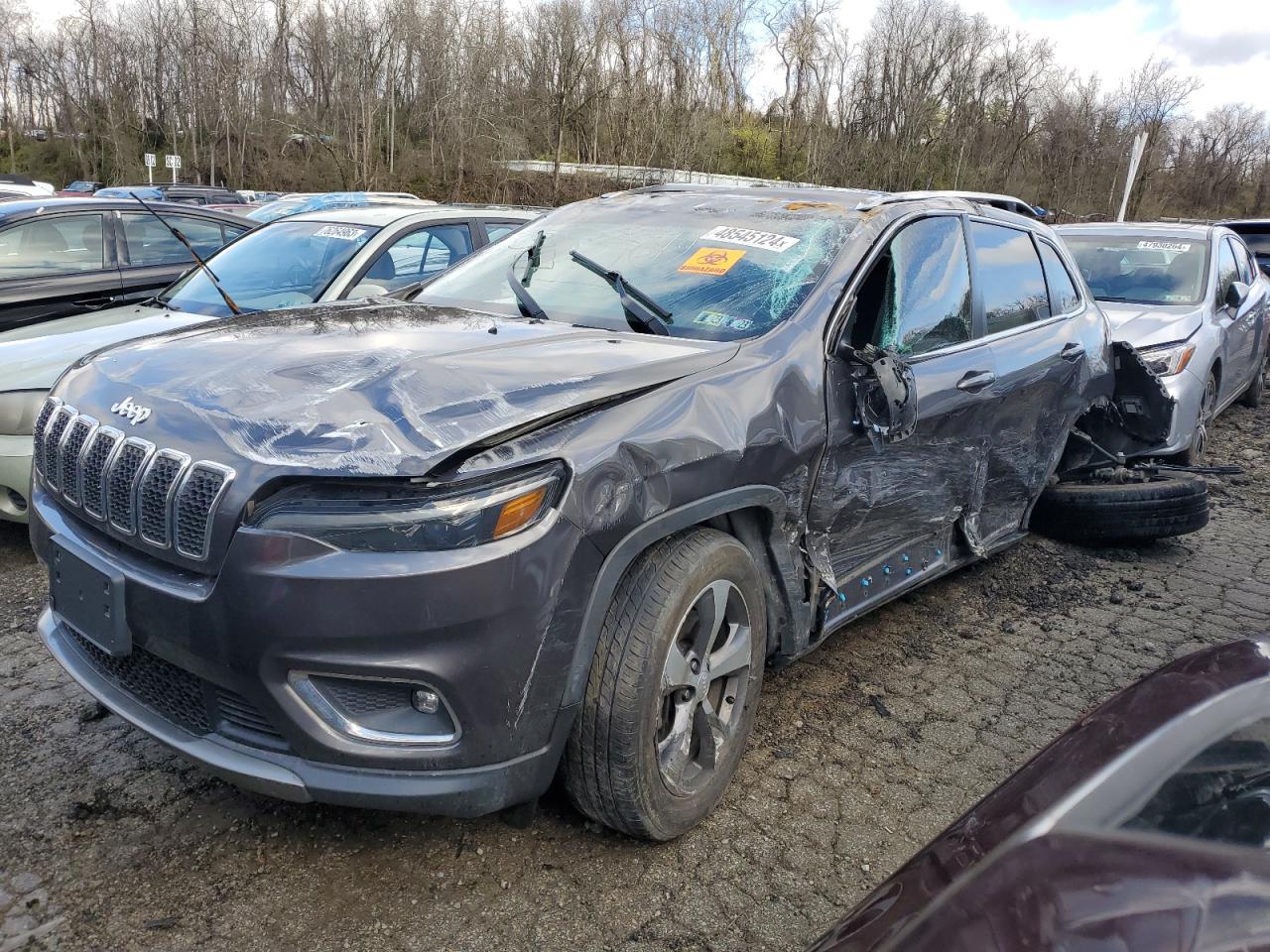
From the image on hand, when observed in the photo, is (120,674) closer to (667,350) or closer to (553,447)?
(553,447)

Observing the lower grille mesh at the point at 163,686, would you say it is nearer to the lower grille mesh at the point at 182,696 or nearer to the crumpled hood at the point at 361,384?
the lower grille mesh at the point at 182,696

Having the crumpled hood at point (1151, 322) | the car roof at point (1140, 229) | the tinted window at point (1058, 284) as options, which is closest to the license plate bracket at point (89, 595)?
the tinted window at point (1058, 284)

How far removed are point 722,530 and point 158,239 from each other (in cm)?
591

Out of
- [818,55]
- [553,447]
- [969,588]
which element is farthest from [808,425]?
[818,55]

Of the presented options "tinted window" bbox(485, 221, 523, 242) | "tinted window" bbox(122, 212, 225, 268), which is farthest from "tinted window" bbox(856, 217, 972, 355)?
"tinted window" bbox(122, 212, 225, 268)

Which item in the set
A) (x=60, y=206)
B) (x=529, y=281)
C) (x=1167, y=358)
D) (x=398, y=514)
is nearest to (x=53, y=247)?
(x=60, y=206)

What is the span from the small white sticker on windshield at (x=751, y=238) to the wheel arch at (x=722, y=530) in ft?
3.34

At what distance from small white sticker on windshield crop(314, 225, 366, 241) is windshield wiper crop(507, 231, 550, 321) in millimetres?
2281

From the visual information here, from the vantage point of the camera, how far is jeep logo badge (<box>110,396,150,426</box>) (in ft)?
7.54

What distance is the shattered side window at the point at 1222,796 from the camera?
125cm

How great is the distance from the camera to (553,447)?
83.9 inches

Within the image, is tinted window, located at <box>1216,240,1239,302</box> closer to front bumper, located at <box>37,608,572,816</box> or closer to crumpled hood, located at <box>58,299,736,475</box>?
crumpled hood, located at <box>58,299,736,475</box>

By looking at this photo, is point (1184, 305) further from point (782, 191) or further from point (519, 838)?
point (519, 838)

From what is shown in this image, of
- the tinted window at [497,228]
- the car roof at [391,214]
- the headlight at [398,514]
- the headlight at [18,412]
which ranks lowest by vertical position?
the headlight at [18,412]
